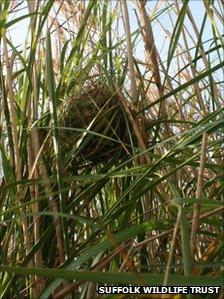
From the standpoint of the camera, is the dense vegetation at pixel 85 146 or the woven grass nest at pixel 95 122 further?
the woven grass nest at pixel 95 122

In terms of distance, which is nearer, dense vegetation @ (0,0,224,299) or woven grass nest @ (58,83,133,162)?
dense vegetation @ (0,0,224,299)

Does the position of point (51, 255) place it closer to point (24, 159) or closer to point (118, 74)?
point (24, 159)

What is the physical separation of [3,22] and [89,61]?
0.89 feet

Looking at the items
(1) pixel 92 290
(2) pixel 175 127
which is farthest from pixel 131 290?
(2) pixel 175 127

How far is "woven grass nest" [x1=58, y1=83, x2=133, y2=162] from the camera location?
84 cm

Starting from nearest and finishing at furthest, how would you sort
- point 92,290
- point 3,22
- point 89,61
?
point 92,290
point 3,22
point 89,61

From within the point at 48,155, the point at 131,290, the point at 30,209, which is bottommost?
the point at 131,290

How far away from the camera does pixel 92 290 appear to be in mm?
380

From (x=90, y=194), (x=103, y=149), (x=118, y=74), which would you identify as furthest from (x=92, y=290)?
(x=118, y=74)

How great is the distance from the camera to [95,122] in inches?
33.2

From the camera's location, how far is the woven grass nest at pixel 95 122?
0.84 m

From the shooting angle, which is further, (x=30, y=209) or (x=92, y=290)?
(x=30, y=209)

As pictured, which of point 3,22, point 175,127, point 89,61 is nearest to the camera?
point 3,22

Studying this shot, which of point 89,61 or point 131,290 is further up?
point 89,61
